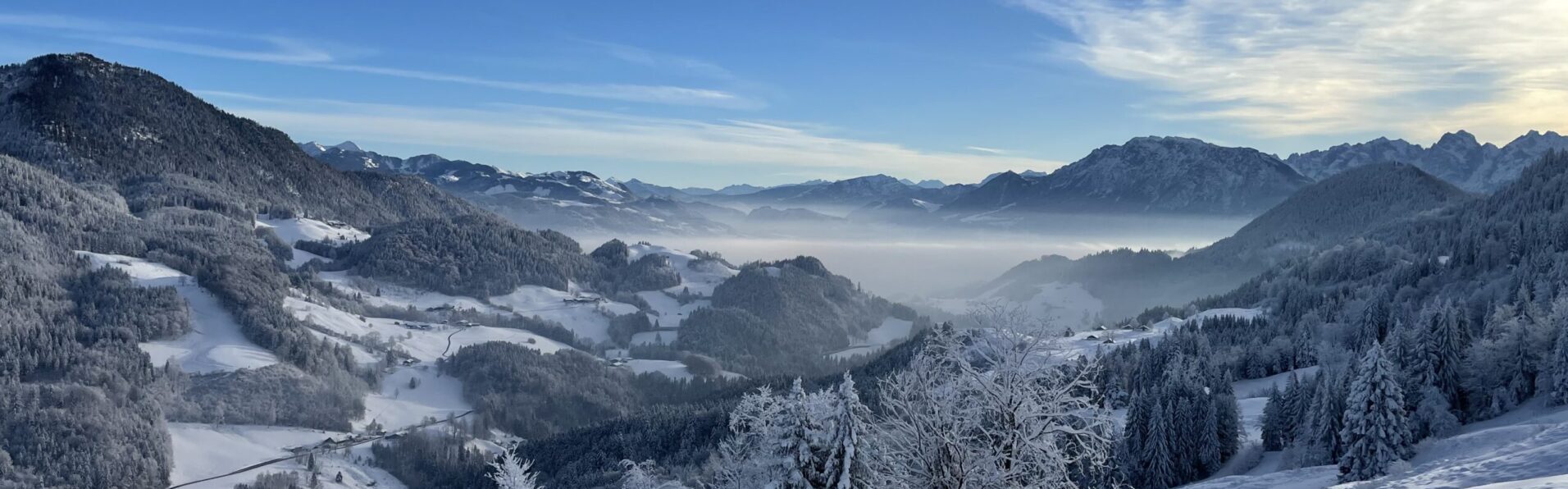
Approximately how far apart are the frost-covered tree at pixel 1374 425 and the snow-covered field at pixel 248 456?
154 m

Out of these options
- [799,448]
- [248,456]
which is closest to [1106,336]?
[799,448]

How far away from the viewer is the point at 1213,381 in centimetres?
9100

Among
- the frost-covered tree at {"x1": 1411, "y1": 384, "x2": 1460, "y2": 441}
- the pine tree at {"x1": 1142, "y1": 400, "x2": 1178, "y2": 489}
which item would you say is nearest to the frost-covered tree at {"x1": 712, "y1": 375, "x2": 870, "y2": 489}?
the frost-covered tree at {"x1": 1411, "y1": 384, "x2": 1460, "y2": 441}

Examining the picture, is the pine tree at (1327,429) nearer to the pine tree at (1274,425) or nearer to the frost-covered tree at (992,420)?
the pine tree at (1274,425)

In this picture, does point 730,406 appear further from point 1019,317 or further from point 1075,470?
point 1019,317

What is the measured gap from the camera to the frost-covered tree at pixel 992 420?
27.4m

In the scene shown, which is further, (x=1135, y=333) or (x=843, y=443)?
(x=1135, y=333)

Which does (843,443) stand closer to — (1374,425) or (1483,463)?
(1483,463)

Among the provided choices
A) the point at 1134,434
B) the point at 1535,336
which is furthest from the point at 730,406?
the point at 1535,336

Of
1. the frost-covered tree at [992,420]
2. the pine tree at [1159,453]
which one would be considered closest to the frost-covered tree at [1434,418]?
the pine tree at [1159,453]

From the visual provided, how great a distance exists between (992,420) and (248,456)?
17872 centimetres

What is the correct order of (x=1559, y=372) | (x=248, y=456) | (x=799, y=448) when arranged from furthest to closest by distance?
1. (x=248, y=456)
2. (x=1559, y=372)
3. (x=799, y=448)

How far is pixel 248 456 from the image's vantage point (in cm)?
16875

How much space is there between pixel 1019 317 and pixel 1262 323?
504ft
